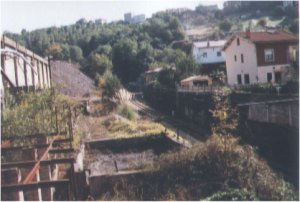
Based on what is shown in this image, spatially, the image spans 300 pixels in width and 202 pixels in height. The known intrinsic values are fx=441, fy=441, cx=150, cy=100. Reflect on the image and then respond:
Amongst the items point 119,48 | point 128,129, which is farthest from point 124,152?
point 119,48

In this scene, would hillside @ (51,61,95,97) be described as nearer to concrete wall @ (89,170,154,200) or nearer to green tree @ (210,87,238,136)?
green tree @ (210,87,238,136)

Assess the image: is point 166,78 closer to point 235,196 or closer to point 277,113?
point 277,113

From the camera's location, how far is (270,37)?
29.4m

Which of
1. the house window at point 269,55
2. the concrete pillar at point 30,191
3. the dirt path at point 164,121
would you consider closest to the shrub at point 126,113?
the dirt path at point 164,121

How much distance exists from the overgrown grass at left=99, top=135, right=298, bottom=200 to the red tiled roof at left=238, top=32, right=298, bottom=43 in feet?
55.9

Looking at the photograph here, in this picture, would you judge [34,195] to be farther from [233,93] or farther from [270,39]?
[270,39]

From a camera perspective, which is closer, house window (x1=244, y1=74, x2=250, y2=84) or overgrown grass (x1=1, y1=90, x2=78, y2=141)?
overgrown grass (x1=1, y1=90, x2=78, y2=141)

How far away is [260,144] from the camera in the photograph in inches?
755

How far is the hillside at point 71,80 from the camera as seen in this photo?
3525 cm

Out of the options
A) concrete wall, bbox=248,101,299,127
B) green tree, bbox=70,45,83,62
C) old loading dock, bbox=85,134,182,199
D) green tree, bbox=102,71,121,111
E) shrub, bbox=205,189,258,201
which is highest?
green tree, bbox=70,45,83,62

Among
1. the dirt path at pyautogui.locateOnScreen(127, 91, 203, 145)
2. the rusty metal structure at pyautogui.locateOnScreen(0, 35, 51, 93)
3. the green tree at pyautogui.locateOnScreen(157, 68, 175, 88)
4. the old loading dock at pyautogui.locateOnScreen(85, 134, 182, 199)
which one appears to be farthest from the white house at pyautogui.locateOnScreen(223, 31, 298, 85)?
the rusty metal structure at pyautogui.locateOnScreen(0, 35, 51, 93)

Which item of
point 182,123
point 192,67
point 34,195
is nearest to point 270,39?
point 182,123

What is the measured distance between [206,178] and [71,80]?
26.2 meters

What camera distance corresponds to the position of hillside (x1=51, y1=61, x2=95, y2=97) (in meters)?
35.2
